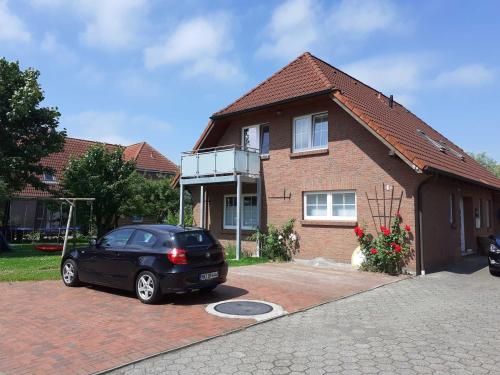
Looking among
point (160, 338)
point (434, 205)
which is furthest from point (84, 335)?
point (434, 205)

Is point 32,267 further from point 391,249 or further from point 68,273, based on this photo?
point 391,249

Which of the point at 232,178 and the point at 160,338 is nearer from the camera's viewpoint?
the point at 160,338

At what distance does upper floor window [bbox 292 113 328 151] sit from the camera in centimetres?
1459

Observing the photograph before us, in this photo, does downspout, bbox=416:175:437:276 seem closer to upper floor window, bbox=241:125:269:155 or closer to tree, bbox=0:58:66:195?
upper floor window, bbox=241:125:269:155

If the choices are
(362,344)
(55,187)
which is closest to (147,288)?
(362,344)

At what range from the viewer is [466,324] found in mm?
6625

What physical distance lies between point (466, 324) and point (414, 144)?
26.4ft

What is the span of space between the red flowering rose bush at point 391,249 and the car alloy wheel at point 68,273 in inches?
310

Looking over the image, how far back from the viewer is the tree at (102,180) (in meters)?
21.4

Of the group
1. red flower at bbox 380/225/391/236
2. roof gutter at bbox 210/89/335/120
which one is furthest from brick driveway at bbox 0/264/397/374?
roof gutter at bbox 210/89/335/120

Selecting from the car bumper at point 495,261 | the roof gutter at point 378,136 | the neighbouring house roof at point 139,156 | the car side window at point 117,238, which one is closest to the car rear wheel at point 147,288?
the car side window at point 117,238

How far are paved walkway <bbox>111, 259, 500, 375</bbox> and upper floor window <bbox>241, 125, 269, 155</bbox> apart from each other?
900 cm

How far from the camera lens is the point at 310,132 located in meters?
14.9

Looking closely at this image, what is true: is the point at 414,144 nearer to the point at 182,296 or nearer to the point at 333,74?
the point at 333,74
